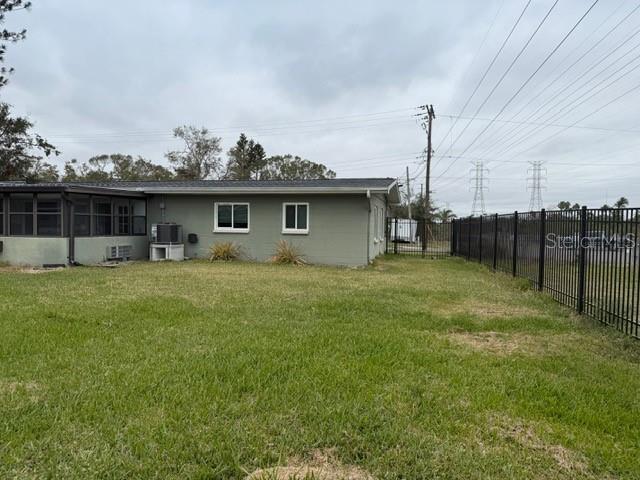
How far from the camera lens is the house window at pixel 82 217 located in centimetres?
1389

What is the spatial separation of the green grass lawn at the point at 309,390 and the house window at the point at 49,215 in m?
6.99

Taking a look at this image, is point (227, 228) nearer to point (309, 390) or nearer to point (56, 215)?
point (56, 215)

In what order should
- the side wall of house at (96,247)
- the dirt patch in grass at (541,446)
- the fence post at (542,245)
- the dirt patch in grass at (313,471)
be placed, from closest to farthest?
1. the dirt patch in grass at (313,471)
2. the dirt patch in grass at (541,446)
3. the fence post at (542,245)
4. the side wall of house at (96,247)

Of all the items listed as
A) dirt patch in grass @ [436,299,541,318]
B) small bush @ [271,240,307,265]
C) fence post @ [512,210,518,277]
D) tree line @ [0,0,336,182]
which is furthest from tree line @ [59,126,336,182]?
dirt patch in grass @ [436,299,541,318]

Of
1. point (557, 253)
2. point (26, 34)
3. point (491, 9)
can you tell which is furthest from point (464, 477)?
point (26, 34)

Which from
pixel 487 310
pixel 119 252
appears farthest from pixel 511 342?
pixel 119 252

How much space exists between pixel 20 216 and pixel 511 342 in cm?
1406

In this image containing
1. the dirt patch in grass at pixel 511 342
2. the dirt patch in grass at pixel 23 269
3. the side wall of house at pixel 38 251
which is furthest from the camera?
the side wall of house at pixel 38 251

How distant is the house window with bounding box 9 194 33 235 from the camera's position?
1377 centimetres

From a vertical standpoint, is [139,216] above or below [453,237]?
above

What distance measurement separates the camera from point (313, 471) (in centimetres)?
261

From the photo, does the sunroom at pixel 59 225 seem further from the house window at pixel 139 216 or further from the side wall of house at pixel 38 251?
the house window at pixel 139 216

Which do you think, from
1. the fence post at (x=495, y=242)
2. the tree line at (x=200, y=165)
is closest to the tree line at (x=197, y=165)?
the tree line at (x=200, y=165)

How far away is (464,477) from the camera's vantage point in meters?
2.56
